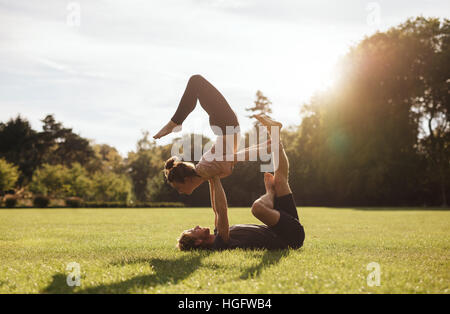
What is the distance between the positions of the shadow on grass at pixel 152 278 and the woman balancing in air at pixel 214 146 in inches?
40.0

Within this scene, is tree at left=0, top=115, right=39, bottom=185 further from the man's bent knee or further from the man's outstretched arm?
the man's bent knee

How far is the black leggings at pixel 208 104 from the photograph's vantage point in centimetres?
531

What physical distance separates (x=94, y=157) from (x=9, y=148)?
11578mm

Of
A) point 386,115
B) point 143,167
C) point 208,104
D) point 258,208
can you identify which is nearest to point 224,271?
point 258,208

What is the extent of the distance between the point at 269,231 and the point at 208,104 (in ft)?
6.80

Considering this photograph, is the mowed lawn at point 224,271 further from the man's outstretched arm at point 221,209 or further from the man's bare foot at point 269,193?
the man's bare foot at point 269,193

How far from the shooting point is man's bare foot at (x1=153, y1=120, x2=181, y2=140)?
5.13 metres

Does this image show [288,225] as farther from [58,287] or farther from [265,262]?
[58,287]

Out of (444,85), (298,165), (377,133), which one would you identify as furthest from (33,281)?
(298,165)

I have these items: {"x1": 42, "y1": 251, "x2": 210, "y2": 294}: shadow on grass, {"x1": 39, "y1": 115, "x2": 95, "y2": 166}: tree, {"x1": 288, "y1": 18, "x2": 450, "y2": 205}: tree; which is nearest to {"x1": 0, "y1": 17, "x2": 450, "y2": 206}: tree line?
{"x1": 288, "y1": 18, "x2": 450, "y2": 205}: tree

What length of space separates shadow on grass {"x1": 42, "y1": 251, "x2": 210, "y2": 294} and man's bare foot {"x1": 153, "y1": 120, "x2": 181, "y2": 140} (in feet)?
5.62

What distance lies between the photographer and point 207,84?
5453 mm

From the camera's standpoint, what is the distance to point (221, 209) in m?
4.77

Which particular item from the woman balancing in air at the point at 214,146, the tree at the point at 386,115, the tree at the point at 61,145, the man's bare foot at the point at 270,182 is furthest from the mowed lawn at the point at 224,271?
the tree at the point at 61,145
